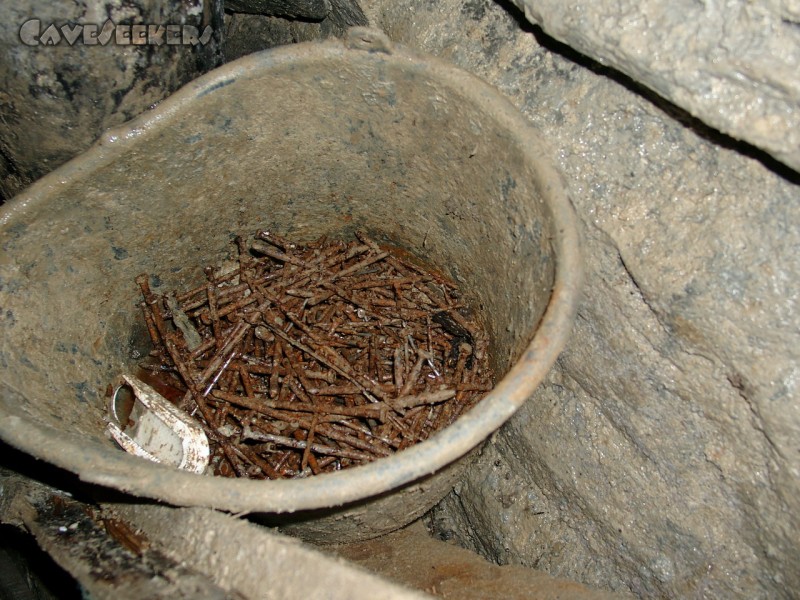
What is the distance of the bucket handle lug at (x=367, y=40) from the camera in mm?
1651

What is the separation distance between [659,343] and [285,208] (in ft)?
4.84

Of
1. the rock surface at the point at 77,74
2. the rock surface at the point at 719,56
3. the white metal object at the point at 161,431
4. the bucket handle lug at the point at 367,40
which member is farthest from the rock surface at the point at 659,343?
the white metal object at the point at 161,431

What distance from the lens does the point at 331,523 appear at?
171cm

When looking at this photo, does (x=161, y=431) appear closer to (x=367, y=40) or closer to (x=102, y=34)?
(x=102, y=34)

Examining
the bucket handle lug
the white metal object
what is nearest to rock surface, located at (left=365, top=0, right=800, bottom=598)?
the bucket handle lug

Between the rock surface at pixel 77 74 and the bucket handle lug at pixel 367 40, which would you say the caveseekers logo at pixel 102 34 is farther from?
the bucket handle lug at pixel 367 40

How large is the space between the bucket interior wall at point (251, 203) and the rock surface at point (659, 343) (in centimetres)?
20

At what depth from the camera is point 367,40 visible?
5.49 feet

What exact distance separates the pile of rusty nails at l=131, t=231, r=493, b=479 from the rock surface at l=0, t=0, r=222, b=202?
573 mm

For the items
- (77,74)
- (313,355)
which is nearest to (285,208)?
(313,355)

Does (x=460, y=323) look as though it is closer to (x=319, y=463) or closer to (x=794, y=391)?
(x=319, y=463)

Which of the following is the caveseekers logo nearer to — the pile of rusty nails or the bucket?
the bucket

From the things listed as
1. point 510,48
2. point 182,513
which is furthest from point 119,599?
point 510,48

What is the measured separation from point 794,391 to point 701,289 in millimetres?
294
